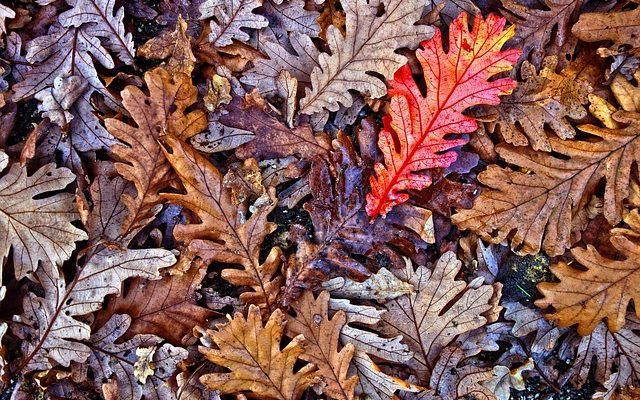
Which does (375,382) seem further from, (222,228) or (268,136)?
(268,136)

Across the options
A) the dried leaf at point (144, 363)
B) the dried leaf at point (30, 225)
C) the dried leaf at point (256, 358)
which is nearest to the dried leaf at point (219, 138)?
the dried leaf at point (30, 225)

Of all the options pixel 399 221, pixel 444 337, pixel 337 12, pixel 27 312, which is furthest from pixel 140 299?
pixel 337 12

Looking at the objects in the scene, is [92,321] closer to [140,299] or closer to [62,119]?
[140,299]

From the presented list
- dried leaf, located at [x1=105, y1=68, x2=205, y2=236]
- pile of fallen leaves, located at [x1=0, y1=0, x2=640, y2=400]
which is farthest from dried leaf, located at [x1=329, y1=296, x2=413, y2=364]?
dried leaf, located at [x1=105, y1=68, x2=205, y2=236]

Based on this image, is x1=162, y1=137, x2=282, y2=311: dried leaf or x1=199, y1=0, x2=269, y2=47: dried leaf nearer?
x1=162, y1=137, x2=282, y2=311: dried leaf

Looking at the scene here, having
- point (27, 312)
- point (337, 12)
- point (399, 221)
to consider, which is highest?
point (337, 12)

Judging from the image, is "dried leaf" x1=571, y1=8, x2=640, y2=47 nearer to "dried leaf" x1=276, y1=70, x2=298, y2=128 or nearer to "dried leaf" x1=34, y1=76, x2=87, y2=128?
"dried leaf" x1=276, y1=70, x2=298, y2=128
